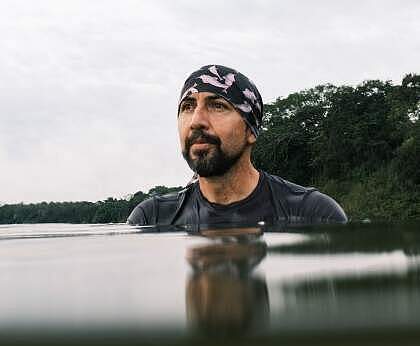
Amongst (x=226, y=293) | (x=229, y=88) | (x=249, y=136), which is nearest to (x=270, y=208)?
(x=249, y=136)

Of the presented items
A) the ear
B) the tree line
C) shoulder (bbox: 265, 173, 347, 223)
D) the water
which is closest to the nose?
the ear

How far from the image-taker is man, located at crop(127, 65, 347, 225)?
3.06 metres

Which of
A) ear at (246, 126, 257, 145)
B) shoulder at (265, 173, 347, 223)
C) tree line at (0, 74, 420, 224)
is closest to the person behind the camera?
shoulder at (265, 173, 347, 223)

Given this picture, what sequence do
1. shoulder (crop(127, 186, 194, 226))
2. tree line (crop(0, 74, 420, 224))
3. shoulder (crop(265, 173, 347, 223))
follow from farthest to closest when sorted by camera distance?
tree line (crop(0, 74, 420, 224))
shoulder (crop(127, 186, 194, 226))
shoulder (crop(265, 173, 347, 223))

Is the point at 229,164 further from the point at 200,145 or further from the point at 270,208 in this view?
the point at 270,208

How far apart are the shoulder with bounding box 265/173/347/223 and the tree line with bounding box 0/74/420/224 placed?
19651mm

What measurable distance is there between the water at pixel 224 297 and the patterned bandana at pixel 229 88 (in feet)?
6.10

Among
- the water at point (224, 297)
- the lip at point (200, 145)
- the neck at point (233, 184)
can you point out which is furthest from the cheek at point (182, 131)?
the water at point (224, 297)

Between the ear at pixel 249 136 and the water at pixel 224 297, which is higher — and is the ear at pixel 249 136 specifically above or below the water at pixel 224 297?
above

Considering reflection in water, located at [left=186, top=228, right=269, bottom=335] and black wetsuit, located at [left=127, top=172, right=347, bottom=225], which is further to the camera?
black wetsuit, located at [left=127, top=172, right=347, bottom=225]

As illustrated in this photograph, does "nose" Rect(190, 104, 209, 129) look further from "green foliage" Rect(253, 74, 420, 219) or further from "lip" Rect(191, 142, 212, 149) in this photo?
"green foliage" Rect(253, 74, 420, 219)

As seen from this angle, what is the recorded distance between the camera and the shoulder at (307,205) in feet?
9.96

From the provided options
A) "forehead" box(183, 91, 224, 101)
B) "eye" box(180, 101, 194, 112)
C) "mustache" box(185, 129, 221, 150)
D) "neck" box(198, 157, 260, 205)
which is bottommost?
"neck" box(198, 157, 260, 205)

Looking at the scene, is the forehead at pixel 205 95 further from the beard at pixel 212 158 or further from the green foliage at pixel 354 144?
the green foliage at pixel 354 144
